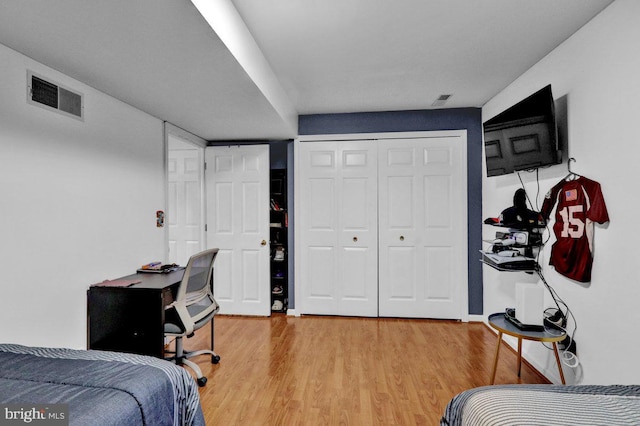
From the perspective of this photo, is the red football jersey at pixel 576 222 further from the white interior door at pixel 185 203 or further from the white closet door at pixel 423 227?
the white interior door at pixel 185 203

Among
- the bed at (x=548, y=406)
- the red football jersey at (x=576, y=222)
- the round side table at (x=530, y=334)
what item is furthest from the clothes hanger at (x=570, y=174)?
the bed at (x=548, y=406)

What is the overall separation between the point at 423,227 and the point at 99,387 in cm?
339

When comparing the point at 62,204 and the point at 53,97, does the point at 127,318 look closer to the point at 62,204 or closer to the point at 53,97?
the point at 62,204

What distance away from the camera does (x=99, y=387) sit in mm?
1143

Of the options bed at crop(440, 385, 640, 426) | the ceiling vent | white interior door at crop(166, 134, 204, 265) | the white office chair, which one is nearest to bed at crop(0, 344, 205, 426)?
the white office chair

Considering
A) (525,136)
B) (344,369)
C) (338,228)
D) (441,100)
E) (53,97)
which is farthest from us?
(338,228)

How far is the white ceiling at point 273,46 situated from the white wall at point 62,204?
259 mm

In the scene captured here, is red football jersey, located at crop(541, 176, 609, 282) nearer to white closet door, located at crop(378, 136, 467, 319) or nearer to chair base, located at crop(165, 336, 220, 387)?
white closet door, located at crop(378, 136, 467, 319)

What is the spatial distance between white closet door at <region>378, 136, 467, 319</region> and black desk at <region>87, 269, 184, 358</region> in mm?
2523

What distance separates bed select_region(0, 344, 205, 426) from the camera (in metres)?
1.04

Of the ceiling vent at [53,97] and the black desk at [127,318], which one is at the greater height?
the ceiling vent at [53,97]

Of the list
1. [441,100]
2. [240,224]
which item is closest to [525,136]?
[441,100]

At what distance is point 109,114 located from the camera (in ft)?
8.05

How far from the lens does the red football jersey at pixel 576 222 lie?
193cm
